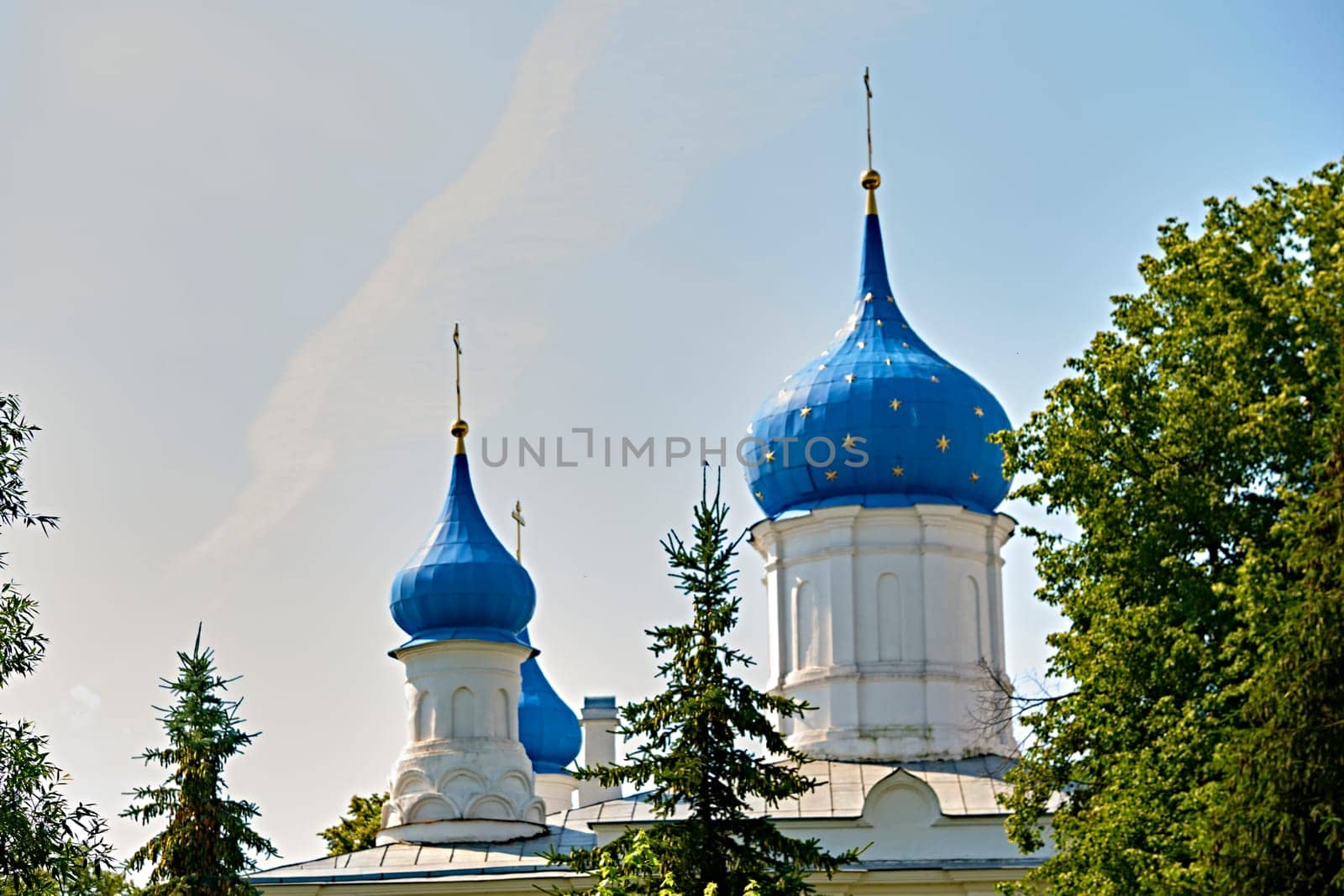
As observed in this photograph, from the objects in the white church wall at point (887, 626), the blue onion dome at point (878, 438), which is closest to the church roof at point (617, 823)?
the white church wall at point (887, 626)

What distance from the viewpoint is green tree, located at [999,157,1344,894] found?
15.2 meters

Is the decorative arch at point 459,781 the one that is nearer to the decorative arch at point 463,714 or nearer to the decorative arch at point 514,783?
the decorative arch at point 514,783

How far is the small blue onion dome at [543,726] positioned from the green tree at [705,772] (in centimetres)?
2164

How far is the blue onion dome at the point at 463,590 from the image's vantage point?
32906 millimetres

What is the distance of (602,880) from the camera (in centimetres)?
1819

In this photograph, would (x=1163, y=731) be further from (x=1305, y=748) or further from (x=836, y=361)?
(x=836, y=361)

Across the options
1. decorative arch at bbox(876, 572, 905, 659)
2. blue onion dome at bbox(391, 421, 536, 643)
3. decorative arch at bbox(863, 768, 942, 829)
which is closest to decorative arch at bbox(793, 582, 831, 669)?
decorative arch at bbox(876, 572, 905, 659)

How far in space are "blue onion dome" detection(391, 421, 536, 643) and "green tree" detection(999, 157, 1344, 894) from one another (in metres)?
15.1

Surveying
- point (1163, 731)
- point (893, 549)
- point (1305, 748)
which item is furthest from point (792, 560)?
point (1305, 748)

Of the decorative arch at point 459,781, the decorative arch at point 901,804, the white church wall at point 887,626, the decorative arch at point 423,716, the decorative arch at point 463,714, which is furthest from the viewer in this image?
the decorative arch at point 423,716

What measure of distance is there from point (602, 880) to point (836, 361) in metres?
14.3

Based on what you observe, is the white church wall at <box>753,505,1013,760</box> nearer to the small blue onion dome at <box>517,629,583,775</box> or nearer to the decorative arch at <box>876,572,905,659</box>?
the decorative arch at <box>876,572,905,659</box>

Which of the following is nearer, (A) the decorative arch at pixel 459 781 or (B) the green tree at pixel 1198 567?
(B) the green tree at pixel 1198 567

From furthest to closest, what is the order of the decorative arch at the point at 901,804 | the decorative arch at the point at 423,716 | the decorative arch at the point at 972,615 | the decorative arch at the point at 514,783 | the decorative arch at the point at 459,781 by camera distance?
1. the decorative arch at the point at 423,716
2. the decorative arch at the point at 514,783
3. the decorative arch at the point at 459,781
4. the decorative arch at the point at 972,615
5. the decorative arch at the point at 901,804
